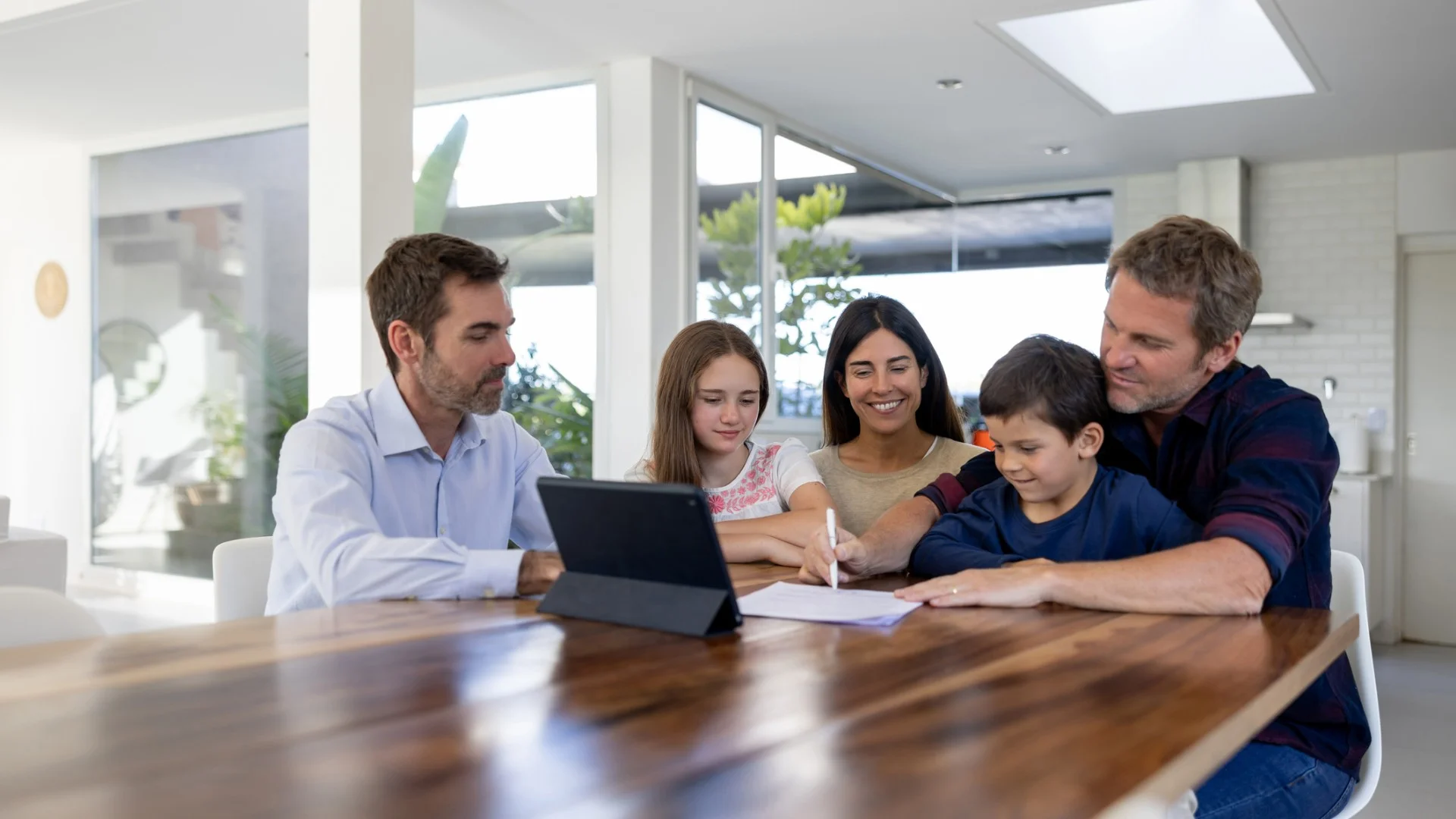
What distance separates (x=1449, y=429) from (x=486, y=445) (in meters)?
6.39

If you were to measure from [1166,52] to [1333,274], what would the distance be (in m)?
2.22

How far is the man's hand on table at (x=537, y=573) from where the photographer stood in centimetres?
176

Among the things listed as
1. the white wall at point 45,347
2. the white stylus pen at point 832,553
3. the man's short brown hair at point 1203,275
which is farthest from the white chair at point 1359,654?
the white wall at point 45,347

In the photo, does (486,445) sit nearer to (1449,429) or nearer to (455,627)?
(455,627)

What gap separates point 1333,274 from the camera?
23.0 ft

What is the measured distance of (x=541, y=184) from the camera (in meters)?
5.43

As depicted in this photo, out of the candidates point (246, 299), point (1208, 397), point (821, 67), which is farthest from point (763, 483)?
point (246, 299)

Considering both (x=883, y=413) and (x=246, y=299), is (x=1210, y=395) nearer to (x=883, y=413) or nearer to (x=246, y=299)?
(x=883, y=413)

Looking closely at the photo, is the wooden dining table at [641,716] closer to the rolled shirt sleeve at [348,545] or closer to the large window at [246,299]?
the rolled shirt sleeve at [348,545]

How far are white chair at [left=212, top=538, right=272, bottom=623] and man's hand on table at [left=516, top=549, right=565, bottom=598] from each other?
56cm

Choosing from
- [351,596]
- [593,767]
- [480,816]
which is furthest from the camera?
[351,596]

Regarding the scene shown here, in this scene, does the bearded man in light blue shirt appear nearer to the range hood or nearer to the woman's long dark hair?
the woman's long dark hair

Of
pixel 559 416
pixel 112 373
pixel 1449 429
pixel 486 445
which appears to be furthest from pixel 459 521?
pixel 1449 429

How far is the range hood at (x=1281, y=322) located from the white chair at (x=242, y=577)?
19.5 feet
